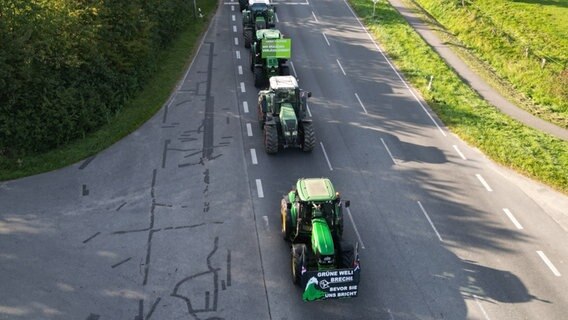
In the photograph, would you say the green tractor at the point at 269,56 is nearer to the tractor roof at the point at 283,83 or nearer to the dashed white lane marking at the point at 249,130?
the tractor roof at the point at 283,83

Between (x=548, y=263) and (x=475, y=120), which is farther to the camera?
(x=475, y=120)

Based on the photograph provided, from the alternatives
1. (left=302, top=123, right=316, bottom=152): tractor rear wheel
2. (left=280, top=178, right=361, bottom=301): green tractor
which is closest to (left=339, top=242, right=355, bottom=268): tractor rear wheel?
(left=280, top=178, right=361, bottom=301): green tractor

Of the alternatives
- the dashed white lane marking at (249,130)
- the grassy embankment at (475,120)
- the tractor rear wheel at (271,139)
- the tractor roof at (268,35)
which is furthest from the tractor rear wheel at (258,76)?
the grassy embankment at (475,120)

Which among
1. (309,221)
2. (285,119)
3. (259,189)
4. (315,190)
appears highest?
(285,119)

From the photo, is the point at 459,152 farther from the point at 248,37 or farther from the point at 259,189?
the point at 248,37

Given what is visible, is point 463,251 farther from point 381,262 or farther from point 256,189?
point 256,189

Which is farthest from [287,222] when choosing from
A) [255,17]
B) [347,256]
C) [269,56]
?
[255,17]
